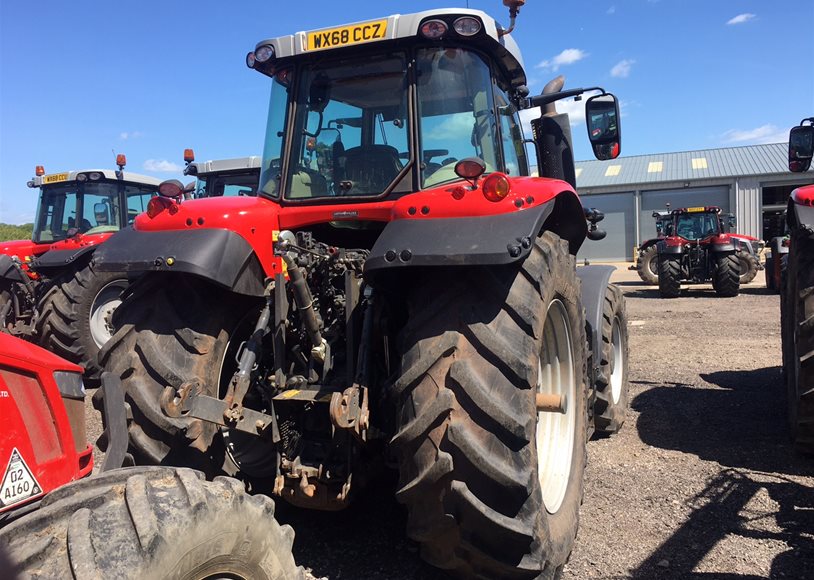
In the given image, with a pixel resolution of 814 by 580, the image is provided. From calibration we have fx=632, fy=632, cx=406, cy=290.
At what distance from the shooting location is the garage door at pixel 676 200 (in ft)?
99.3

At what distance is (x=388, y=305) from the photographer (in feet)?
9.16

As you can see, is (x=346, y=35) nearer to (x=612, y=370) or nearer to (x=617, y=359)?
(x=612, y=370)

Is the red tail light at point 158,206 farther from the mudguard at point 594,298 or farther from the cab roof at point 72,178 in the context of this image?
the cab roof at point 72,178

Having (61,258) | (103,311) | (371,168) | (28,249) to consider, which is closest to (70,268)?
(61,258)

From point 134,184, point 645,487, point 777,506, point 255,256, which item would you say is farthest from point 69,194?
point 777,506

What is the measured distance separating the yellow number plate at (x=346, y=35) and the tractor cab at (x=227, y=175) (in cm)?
673

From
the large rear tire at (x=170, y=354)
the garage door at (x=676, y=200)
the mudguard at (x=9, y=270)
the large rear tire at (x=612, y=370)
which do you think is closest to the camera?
the large rear tire at (x=170, y=354)

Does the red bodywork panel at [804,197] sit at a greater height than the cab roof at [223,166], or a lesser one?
lesser

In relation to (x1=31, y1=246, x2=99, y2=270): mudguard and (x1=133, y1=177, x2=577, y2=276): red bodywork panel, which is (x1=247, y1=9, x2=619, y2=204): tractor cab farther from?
(x1=31, y1=246, x2=99, y2=270): mudguard

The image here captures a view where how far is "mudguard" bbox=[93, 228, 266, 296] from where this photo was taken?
110 inches

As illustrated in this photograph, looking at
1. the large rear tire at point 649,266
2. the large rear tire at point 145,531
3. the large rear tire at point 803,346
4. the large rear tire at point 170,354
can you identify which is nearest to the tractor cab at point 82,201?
the large rear tire at point 170,354

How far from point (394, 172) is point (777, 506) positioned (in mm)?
2665

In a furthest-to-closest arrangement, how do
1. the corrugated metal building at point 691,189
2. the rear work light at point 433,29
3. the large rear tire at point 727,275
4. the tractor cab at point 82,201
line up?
the corrugated metal building at point 691,189
the large rear tire at point 727,275
the tractor cab at point 82,201
the rear work light at point 433,29

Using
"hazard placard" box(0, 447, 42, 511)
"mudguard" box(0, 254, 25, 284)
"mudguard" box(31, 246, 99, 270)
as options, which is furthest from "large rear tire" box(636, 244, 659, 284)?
"hazard placard" box(0, 447, 42, 511)
